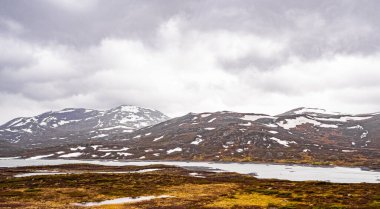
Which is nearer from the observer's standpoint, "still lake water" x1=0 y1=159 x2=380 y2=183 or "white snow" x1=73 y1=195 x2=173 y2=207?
"white snow" x1=73 y1=195 x2=173 y2=207

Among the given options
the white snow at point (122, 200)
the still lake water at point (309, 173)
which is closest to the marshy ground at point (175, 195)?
the white snow at point (122, 200)

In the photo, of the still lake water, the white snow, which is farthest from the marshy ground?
the still lake water

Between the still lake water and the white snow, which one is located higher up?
the white snow

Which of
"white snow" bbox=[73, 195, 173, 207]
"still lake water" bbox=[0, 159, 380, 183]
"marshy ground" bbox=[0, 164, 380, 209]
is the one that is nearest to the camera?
"marshy ground" bbox=[0, 164, 380, 209]

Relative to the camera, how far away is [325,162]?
18088 centimetres

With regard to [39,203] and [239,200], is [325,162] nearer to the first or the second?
[239,200]

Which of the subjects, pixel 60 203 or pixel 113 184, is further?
pixel 113 184

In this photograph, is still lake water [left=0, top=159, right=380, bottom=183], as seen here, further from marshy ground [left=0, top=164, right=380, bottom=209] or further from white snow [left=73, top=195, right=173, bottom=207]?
white snow [left=73, top=195, right=173, bottom=207]

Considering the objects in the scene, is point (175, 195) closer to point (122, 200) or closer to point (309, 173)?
point (122, 200)

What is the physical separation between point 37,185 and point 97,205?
1370 inches

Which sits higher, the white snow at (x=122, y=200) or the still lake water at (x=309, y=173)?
the white snow at (x=122, y=200)

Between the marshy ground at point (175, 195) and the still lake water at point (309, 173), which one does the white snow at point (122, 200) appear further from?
the still lake water at point (309, 173)

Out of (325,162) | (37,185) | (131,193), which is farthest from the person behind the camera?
(325,162)

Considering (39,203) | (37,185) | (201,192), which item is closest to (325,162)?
(201,192)
